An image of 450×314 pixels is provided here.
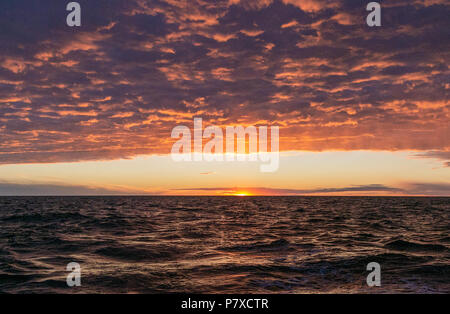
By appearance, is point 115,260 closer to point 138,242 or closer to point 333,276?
point 138,242

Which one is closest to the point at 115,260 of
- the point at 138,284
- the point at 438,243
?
the point at 138,284

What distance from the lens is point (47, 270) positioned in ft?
41.4

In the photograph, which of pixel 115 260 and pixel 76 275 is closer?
pixel 76 275

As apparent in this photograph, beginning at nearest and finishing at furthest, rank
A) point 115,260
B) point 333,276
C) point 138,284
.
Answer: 1. point 138,284
2. point 333,276
3. point 115,260

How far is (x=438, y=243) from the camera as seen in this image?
61.8ft

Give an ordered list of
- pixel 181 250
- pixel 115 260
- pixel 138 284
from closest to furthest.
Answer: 1. pixel 138 284
2. pixel 115 260
3. pixel 181 250
